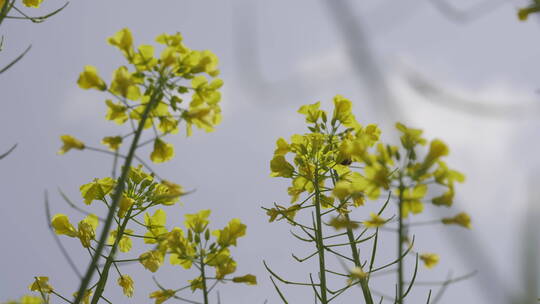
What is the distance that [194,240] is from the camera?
9.84 ft

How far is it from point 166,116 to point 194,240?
76 cm

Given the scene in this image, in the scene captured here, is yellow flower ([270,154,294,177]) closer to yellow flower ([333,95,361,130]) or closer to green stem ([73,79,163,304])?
yellow flower ([333,95,361,130])

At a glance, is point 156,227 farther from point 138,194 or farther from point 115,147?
point 115,147

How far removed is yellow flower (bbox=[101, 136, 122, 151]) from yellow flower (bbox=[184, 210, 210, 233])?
686 mm

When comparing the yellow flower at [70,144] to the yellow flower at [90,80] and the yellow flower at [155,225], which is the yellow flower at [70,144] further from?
the yellow flower at [155,225]

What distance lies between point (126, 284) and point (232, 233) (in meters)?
0.90

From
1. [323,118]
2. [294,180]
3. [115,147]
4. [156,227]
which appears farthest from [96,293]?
[323,118]

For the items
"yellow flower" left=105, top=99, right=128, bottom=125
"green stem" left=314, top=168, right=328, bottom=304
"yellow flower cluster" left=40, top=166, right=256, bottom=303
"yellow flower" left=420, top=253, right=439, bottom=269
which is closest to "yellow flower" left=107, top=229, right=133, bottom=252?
"yellow flower cluster" left=40, top=166, right=256, bottom=303

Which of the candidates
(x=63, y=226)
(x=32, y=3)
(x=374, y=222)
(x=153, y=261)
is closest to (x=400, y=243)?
(x=374, y=222)

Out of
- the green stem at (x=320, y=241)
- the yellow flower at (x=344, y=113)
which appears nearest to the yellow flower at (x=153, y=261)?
the green stem at (x=320, y=241)

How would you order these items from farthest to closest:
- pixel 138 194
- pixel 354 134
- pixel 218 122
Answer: pixel 354 134, pixel 138 194, pixel 218 122

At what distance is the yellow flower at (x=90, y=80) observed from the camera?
267cm

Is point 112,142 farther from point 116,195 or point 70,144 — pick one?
point 116,195

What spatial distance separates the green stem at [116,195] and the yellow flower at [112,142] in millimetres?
149
